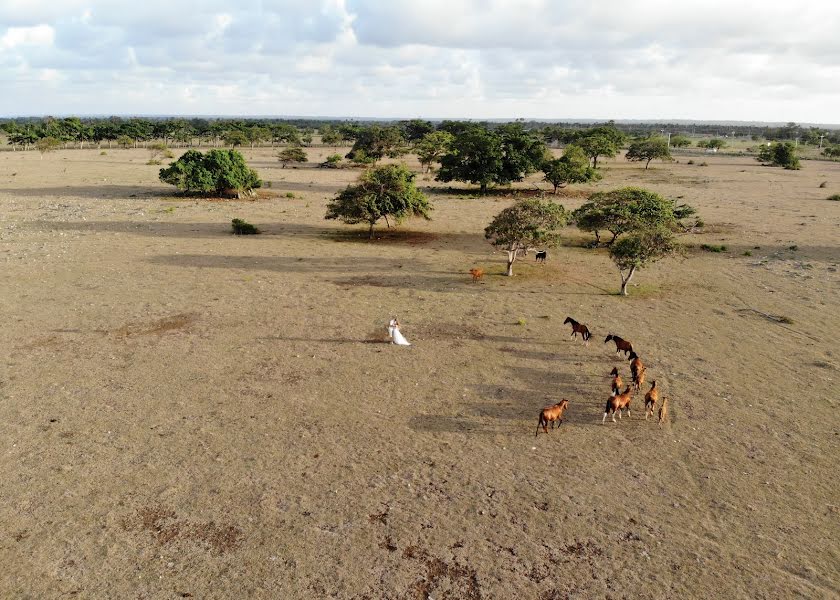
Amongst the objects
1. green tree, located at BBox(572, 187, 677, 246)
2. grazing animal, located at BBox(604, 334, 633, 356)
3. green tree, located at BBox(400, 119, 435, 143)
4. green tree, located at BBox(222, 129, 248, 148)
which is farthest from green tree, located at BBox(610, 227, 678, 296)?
green tree, located at BBox(400, 119, 435, 143)

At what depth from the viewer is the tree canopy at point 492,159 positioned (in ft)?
170

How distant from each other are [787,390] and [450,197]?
129ft

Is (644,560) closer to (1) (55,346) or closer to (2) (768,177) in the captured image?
(1) (55,346)

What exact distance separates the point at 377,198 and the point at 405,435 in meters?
22.3

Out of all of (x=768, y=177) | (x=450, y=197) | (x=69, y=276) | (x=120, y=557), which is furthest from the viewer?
(x=768, y=177)

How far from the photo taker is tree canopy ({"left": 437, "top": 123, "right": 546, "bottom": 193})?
51781 millimetres

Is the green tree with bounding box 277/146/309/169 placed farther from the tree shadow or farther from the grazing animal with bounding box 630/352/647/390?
the grazing animal with bounding box 630/352/647/390

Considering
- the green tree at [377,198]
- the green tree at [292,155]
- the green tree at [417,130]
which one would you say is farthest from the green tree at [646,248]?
the green tree at [417,130]

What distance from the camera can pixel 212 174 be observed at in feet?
153

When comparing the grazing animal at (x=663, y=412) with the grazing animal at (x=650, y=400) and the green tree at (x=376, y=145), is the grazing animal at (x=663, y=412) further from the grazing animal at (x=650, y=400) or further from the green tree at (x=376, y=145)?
the green tree at (x=376, y=145)

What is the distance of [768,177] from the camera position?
225 ft

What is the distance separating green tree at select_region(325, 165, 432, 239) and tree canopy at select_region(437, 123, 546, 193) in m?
19.4

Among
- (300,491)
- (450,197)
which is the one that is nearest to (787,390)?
(300,491)

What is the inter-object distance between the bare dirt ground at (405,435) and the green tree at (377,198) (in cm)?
673
